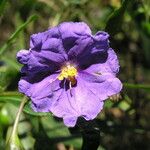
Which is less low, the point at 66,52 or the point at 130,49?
the point at 66,52

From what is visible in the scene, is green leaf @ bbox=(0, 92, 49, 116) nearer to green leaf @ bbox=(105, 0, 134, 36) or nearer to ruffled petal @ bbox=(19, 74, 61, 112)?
ruffled petal @ bbox=(19, 74, 61, 112)

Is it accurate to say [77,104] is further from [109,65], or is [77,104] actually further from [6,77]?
[6,77]

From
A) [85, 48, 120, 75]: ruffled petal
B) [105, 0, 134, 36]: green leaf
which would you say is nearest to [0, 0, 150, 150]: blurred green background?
[105, 0, 134, 36]: green leaf

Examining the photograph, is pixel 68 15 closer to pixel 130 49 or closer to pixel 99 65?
pixel 130 49

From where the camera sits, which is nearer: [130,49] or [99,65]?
[99,65]

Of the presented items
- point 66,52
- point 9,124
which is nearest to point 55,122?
point 9,124

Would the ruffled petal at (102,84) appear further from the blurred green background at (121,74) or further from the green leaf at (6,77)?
the green leaf at (6,77)

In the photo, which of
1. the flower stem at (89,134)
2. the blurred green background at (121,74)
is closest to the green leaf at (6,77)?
the blurred green background at (121,74)

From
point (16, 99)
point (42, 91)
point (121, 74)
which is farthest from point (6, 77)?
point (121, 74)
